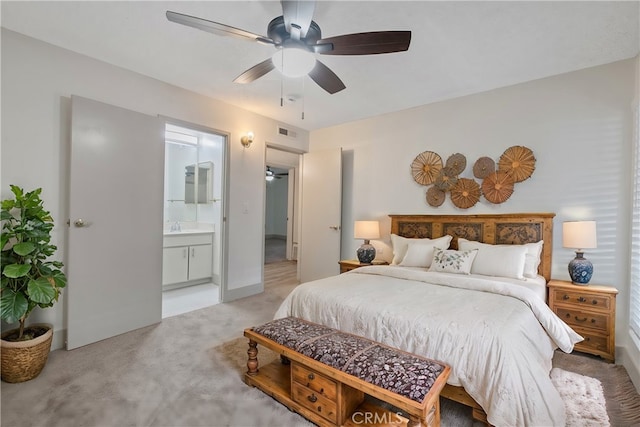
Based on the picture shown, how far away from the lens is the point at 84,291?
101 inches

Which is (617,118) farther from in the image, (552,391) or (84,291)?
(84,291)

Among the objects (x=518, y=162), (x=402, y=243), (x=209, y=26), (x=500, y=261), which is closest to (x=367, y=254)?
(x=402, y=243)

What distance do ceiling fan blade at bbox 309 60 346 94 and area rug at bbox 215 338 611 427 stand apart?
2250 millimetres

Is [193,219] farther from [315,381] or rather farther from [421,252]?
[315,381]

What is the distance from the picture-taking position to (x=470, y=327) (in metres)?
1.59

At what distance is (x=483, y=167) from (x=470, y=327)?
2.30 m

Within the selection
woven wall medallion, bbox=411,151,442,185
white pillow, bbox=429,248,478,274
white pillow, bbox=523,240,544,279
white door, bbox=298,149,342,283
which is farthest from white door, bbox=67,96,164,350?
white pillow, bbox=523,240,544,279

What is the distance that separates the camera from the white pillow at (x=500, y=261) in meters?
2.67

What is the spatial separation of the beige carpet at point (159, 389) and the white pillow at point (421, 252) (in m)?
1.37

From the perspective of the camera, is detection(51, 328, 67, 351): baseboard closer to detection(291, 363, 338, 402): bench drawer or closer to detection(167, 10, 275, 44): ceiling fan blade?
detection(291, 363, 338, 402): bench drawer

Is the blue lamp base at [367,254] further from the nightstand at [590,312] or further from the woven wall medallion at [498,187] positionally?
the nightstand at [590,312]

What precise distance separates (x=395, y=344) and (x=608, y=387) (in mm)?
1636

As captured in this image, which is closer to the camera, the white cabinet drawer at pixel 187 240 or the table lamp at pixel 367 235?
the table lamp at pixel 367 235

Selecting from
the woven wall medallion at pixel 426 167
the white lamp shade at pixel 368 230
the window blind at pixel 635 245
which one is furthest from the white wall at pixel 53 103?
the window blind at pixel 635 245
